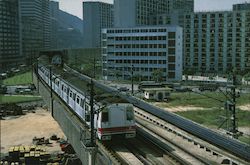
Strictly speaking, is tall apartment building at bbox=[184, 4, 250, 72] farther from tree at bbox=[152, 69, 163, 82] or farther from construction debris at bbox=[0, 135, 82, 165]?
construction debris at bbox=[0, 135, 82, 165]

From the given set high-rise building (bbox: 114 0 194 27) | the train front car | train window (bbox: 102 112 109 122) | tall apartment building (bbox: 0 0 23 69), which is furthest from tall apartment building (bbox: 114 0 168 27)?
train window (bbox: 102 112 109 122)

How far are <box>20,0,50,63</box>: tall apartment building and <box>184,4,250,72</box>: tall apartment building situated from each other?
63651 millimetres

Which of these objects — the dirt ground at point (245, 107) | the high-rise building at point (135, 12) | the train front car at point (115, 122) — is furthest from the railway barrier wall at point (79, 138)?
the high-rise building at point (135, 12)

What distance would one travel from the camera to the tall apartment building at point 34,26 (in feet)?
493

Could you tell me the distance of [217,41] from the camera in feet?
379

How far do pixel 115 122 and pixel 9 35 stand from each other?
116563mm

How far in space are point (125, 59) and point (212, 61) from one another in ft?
107

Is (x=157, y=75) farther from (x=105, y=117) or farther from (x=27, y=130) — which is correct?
(x=105, y=117)

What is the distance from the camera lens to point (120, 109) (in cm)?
2358

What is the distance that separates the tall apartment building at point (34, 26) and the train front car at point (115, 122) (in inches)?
4975

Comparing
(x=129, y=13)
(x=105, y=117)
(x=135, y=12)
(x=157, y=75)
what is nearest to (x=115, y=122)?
(x=105, y=117)

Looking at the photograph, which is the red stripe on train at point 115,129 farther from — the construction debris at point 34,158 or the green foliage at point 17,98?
the green foliage at point 17,98

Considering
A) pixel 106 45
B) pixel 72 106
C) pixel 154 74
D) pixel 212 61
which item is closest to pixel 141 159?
pixel 72 106

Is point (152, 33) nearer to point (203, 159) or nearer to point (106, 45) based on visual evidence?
point (106, 45)
